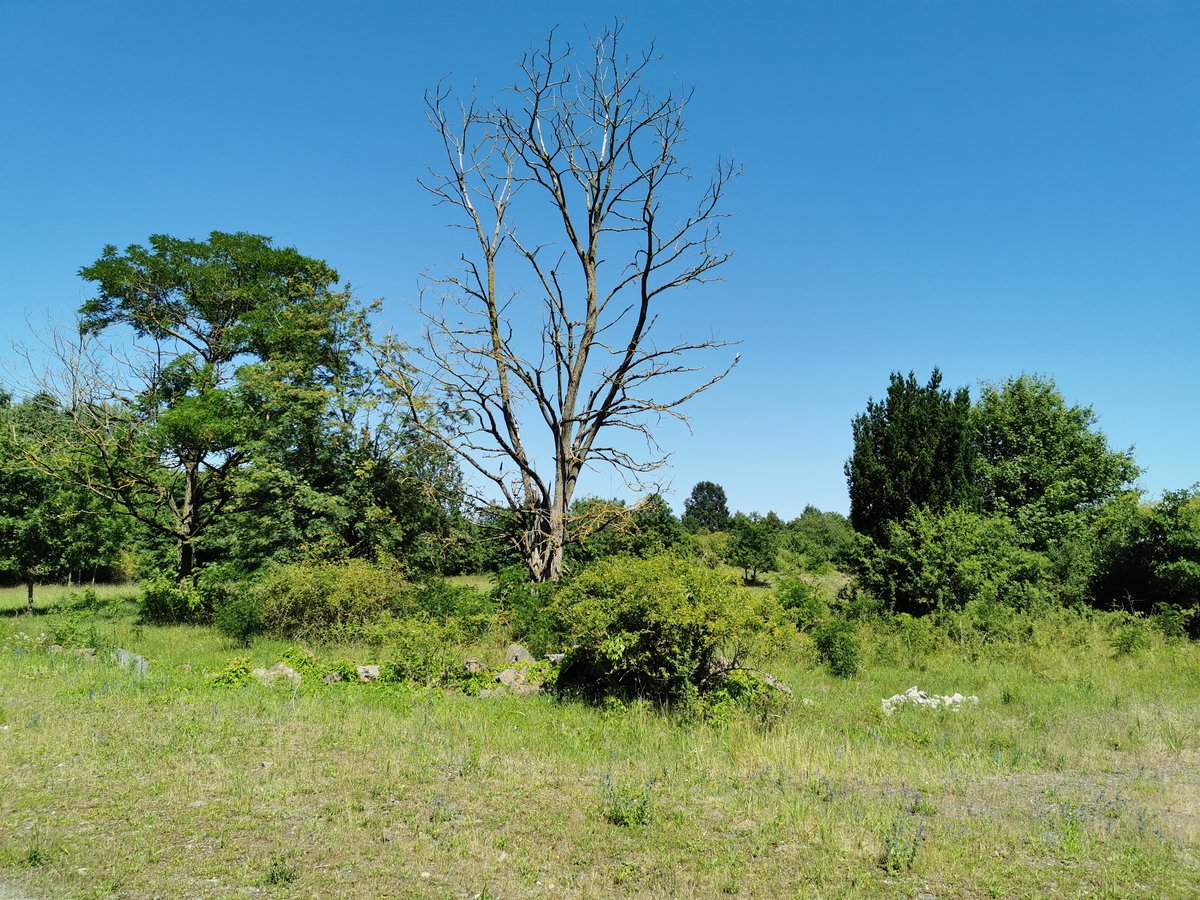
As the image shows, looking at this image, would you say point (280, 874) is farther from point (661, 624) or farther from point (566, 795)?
point (661, 624)

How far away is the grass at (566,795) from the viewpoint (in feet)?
15.0

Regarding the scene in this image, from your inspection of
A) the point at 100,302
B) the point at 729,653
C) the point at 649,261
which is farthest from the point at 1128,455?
the point at 100,302

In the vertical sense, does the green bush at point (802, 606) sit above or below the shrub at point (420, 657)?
above

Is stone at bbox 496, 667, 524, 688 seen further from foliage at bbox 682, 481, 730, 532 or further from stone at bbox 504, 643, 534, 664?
foliage at bbox 682, 481, 730, 532

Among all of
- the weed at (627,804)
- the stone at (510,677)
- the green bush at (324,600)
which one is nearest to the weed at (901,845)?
the weed at (627,804)

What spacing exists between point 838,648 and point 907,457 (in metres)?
11.5

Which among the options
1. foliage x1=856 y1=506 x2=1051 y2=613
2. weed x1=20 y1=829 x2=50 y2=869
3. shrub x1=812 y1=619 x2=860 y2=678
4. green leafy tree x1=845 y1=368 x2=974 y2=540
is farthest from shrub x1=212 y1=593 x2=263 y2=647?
green leafy tree x1=845 y1=368 x2=974 y2=540

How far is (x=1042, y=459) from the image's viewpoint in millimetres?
33000

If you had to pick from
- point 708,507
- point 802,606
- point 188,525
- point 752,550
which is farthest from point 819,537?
point 188,525

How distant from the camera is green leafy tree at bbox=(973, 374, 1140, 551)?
32312 mm

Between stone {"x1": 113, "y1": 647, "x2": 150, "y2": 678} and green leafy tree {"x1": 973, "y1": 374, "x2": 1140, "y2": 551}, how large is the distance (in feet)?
107

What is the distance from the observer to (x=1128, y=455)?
3484 centimetres

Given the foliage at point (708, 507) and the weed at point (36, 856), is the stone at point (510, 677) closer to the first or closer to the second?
the weed at point (36, 856)

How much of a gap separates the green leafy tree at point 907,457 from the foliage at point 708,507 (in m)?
60.3
